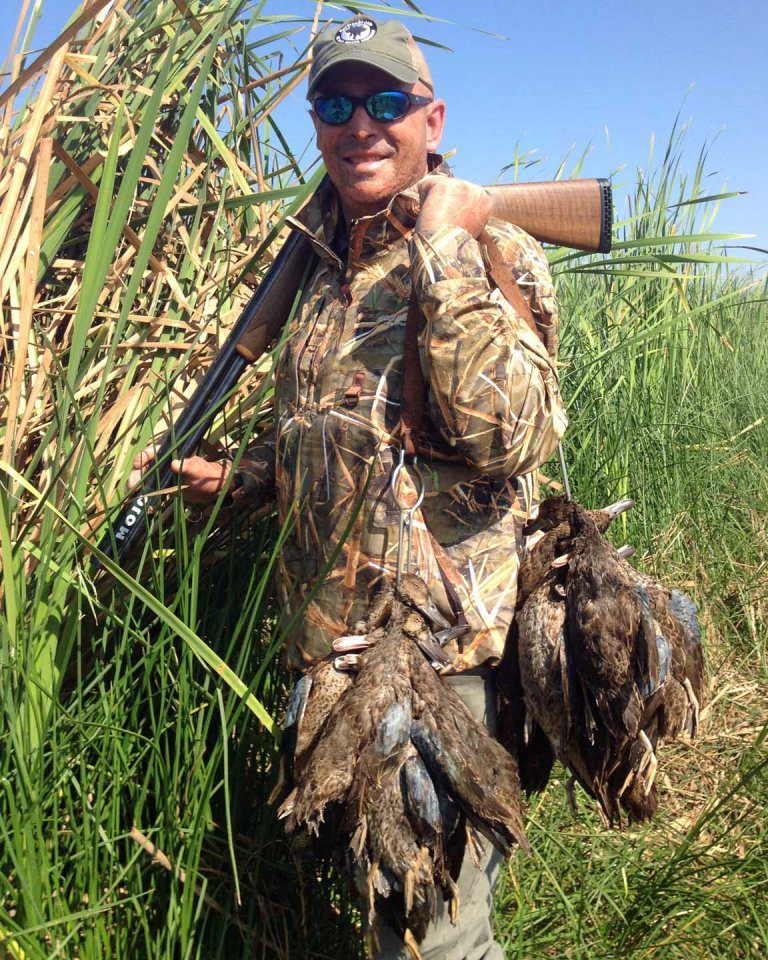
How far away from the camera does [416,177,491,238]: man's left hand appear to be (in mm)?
1686

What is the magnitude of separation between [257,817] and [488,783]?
0.98 metres

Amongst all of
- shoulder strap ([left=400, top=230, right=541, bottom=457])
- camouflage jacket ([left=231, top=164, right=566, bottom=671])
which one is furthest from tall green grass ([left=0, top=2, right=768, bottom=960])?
shoulder strap ([left=400, top=230, right=541, bottom=457])

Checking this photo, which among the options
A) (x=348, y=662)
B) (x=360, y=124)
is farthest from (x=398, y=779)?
(x=360, y=124)

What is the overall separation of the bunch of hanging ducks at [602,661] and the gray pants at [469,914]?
96 millimetres

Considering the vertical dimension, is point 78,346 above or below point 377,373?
above

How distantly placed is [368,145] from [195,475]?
2.73 ft

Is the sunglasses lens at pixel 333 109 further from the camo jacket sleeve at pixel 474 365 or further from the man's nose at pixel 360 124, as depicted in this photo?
the camo jacket sleeve at pixel 474 365

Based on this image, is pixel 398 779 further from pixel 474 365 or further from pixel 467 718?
pixel 474 365

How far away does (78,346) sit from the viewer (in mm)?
1760

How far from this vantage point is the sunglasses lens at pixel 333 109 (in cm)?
185

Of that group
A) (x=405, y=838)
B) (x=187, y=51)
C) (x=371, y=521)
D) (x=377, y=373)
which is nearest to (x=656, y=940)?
(x=405, y=838)

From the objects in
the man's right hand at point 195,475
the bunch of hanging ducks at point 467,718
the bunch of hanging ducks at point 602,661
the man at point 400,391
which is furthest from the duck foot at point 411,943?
the man's right hand at point 195,475

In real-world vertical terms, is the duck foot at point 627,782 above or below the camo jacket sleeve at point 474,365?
below

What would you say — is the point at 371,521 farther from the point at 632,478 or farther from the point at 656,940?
the point at 632,478
